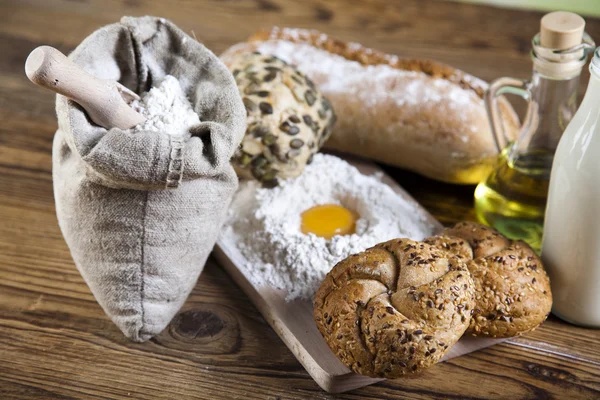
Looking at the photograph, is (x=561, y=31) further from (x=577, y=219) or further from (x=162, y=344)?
(x=162, y=344)

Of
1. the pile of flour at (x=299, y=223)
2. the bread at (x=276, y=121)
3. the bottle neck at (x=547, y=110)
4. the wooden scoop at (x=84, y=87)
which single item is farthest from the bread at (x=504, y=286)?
the wooden scoop at (x=84, y=87)

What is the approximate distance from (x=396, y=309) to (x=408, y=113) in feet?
2.10

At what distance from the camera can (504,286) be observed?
1281mm

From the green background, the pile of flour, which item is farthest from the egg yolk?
the green background

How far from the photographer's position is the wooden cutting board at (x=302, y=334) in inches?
49.5

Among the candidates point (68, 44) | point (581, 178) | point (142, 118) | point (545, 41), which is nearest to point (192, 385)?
point (142, 118)

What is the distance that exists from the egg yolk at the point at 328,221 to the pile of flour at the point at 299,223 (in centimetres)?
1

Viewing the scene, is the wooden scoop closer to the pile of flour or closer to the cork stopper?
the pile of flour

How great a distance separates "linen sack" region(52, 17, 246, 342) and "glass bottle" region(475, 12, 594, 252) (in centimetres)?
61

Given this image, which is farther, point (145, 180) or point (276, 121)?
point (276, 121)

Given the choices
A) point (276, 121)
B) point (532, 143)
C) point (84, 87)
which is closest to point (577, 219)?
point (532, 143)

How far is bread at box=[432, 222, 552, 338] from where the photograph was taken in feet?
4.20

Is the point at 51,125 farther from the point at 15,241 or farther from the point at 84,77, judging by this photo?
the point at 84,77

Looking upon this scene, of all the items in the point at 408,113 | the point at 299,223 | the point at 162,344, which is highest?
the point at 408,113
